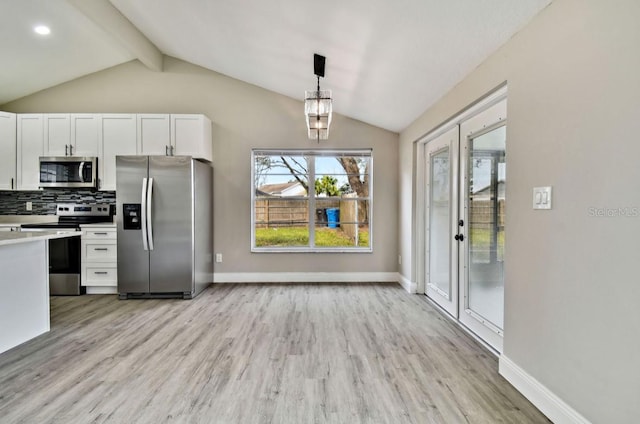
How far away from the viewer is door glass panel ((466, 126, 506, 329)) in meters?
2.41

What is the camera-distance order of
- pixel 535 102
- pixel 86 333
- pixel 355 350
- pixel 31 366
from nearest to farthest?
pixel 535 102 → pixel 31 366 → pixel 355 350 → pixel 86 333

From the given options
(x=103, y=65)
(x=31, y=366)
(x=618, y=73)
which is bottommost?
(x=31, y=366)

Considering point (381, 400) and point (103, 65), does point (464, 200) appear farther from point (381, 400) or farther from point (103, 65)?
point (103, 65)

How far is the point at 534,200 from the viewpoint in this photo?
1815 millimetres

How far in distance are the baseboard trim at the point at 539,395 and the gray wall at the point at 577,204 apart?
4 cm

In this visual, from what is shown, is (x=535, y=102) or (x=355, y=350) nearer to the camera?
(x=535, y=102)

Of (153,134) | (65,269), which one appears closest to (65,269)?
(65,269)

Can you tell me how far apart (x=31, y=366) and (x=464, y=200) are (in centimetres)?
369

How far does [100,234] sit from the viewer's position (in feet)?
13.1

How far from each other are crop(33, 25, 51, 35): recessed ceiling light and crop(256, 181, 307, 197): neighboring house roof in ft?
9.78

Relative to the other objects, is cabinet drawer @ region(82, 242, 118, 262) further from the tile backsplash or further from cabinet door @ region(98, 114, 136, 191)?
cabinet door @ region(98, 114, 136, 191)

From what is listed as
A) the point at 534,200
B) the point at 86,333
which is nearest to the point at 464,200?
the point at 534,200

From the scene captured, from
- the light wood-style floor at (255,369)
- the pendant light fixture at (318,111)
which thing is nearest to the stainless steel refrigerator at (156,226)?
the light wood-style floor at (255,369)

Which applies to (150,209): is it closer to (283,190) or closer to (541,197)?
(283,190)
